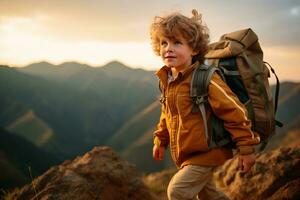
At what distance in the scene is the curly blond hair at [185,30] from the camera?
11.8 feet

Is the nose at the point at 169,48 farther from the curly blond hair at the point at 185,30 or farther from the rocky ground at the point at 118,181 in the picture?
the rocky ground at the point at 118,181

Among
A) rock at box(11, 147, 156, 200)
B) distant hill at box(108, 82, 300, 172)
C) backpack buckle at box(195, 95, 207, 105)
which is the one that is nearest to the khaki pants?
backpack buckle at box(195, 95, 207, 105)

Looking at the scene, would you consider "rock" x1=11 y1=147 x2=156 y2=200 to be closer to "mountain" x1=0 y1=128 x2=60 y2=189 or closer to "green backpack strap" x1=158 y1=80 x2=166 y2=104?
"green backpack strap" x1=158 y1=80 x2=166 y2=104

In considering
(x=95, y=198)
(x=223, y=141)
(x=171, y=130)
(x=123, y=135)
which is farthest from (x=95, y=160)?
(x=123, y=135)

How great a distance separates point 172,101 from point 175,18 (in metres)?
0.85

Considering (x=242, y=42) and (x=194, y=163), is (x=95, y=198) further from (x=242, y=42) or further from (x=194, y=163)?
(x=242, y=42)

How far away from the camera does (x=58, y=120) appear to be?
19025cm

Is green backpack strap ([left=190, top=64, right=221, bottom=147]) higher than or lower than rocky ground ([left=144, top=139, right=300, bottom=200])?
higher

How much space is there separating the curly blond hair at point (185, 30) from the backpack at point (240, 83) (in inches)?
7.6

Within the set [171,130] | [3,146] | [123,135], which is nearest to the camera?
[171,130]

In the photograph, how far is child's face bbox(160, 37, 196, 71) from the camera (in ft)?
11.8

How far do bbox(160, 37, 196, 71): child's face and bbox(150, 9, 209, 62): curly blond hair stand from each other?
1.6 inches

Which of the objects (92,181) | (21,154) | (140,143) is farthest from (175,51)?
(140,143)

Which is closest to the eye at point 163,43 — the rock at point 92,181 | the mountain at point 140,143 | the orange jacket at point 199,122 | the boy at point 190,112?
the boy at point 190,112
